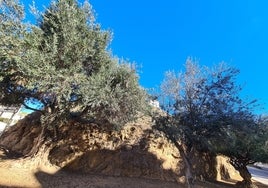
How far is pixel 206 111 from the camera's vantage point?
977 centimetres

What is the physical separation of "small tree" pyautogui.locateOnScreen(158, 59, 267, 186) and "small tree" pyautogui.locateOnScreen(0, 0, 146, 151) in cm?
202

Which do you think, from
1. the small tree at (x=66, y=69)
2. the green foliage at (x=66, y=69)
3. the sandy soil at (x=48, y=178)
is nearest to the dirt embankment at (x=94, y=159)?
the sandy soil at (x=48, y=178)

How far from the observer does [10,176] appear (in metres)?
8.55

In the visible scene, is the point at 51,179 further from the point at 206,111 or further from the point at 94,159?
the point at 206,111

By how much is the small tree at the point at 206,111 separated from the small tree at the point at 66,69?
6.64 ft

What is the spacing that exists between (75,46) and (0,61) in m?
3.17

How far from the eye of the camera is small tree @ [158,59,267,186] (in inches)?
360

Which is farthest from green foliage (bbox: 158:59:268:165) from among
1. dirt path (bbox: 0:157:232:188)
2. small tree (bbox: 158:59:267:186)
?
dirt path (bbox: 0:157:232:188)

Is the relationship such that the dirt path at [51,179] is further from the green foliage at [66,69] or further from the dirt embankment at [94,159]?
the green foliage at [66,69]

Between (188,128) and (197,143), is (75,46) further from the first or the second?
(197,143)

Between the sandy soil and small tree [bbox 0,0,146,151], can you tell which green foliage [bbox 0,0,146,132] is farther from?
the sandy soil

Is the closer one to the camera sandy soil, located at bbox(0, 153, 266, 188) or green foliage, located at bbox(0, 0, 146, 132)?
sandy soil, located at bbox(0, 153, 266, 188)

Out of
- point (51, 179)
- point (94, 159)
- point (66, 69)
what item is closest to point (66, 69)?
point (66, 69)

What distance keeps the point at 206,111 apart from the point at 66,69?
6824 millimetres
